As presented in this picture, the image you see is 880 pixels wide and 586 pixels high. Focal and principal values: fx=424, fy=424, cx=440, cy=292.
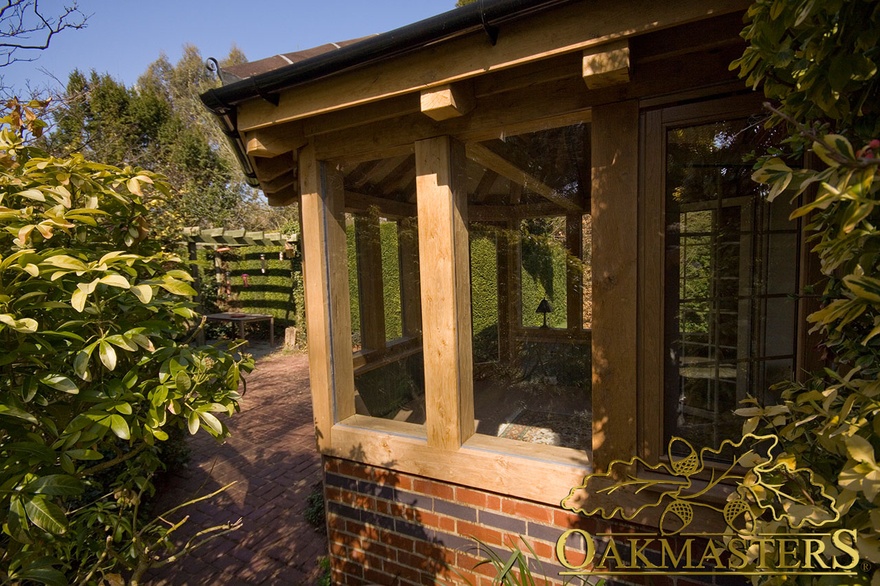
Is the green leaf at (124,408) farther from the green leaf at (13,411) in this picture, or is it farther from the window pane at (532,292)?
the window pane at (532,292)

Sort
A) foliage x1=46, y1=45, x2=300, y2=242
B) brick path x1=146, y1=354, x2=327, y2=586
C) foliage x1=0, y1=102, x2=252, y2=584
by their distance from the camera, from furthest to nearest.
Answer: foliage x1=46, y1=45, x2=300, y2=242 → brick path x1=146, y1=354, x2=327, y2=586 → foliage x1=0, y1=102, x2=252, y2=584

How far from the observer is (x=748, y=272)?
78.2 inches

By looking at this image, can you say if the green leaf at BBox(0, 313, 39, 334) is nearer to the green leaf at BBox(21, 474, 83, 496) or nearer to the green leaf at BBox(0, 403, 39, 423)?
the green leaf at BBox(0, 403, 39, 423)

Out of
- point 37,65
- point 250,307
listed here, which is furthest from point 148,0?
point 250,307

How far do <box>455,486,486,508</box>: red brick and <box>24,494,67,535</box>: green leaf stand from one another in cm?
179

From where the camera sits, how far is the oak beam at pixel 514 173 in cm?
298

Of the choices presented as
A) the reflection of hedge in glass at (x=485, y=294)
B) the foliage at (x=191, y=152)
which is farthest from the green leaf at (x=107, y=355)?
the foliage at (x=191, y=152)

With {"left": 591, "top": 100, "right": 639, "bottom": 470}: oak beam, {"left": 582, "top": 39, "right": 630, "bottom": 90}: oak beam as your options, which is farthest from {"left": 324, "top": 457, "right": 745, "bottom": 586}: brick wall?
{"left": 582, "top": 39, "right": 630, "bottom": 90}: oak beam

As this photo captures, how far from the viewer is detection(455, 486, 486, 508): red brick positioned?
238cm

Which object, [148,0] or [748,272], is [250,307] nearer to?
[148,0]

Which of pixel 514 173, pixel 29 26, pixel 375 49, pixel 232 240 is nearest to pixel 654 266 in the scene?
pixel 375 49

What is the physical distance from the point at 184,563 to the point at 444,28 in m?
4.27

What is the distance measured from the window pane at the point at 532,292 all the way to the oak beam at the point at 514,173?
0.02m

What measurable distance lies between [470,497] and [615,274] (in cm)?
147
